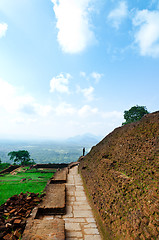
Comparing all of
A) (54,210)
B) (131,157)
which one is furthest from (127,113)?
(54,210)

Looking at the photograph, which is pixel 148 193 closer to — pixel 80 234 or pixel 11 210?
pixel 80 234

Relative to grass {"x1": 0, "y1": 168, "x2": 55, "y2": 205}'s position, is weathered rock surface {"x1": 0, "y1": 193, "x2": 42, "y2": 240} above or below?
above

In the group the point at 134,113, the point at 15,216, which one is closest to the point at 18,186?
the point at 15,216

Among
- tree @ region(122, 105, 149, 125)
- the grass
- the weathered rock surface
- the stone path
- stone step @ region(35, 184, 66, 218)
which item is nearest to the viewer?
the stone path

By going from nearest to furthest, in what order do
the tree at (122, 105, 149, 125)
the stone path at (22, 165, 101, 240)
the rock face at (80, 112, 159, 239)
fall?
1. the rock face at (80, 112, 159, 239)
2. the stone path at (22, 165, 101, 240)
3. the tree at (122, 105, 149, 125)

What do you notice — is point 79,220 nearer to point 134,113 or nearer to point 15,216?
point 15,216

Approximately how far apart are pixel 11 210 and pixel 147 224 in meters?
4.27

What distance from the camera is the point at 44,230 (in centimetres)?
267

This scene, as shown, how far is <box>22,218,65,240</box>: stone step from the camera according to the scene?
97.9 inches

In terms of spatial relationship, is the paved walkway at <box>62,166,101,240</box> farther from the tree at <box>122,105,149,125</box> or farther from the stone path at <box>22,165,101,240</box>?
the tree at <box>122,105,149,125</box>

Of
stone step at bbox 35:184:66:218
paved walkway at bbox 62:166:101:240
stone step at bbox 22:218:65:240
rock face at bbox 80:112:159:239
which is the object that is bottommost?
paved walkway at bbox 62:166:101:240

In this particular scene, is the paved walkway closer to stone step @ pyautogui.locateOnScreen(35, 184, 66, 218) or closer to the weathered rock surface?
stone step @ pyautogui.locateOnScreen(35, 184, 66, 218)

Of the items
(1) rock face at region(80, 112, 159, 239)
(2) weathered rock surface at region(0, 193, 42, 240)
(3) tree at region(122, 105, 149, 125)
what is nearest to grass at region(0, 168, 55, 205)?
(2) weathered rock surface at region(0, 193, 42, 240)

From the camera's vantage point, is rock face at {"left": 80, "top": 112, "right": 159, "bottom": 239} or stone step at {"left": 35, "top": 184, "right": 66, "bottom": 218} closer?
rock face at {"left": 80, "top": 112, "right": 159, "bottom": 239}
